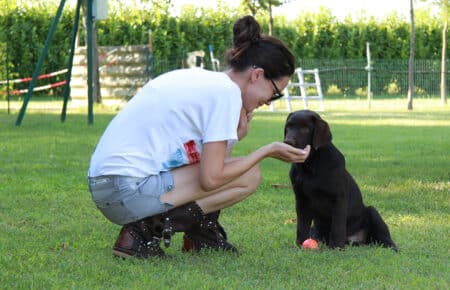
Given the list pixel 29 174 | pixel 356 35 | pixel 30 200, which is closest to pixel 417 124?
pixel 29 174

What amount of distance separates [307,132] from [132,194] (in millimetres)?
1229

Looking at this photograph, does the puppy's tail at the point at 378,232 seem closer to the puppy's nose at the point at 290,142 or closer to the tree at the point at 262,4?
the puppy's nose at the point at 290,142

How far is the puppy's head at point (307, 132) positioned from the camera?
507cm

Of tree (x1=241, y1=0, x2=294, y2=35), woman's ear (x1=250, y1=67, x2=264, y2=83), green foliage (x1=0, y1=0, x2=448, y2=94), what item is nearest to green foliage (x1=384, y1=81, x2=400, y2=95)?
green foliage (x1=0, y1=0, x2=448, y2=94)

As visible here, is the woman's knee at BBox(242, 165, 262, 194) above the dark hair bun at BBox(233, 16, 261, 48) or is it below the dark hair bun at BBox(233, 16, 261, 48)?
below

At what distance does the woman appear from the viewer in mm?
4406

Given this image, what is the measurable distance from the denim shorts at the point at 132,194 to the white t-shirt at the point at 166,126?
37 millimetres

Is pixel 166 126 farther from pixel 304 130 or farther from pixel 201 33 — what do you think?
pixel 201 33

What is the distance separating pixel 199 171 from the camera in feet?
14.6

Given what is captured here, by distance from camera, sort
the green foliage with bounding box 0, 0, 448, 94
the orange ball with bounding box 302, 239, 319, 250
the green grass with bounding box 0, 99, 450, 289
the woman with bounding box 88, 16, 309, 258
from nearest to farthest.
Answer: the green grass with bounding box 0, 99, 450, 289 → the woman with bounding box 88, 16, 309, 258 → the orange ball with bounding box 302, 239, 319, 250 → the green foliage with bounding box 0, 0, 448, 94

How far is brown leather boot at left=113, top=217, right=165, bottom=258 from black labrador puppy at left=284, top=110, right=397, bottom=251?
0.99 metres

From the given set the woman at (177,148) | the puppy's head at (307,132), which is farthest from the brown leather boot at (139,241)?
the puppy's head at (307,132)

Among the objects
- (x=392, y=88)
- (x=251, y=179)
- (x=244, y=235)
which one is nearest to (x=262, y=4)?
(x=392, y=88)

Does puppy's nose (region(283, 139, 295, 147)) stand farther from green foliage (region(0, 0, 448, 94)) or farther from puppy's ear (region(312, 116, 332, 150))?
green foliage (region(0, 0, 448, 94))
